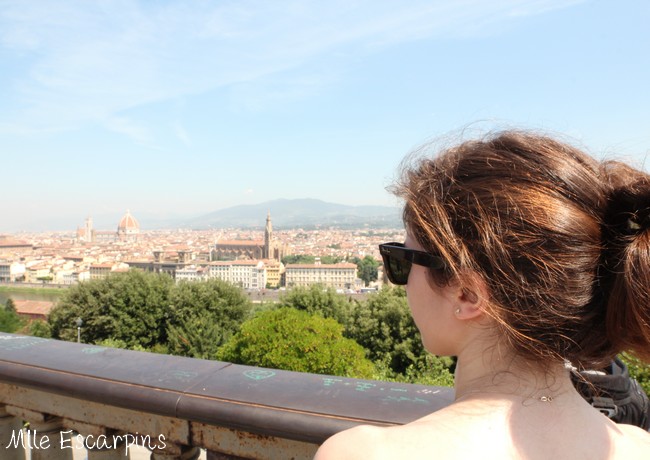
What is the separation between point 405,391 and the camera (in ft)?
4.20

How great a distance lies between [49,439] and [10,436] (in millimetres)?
217

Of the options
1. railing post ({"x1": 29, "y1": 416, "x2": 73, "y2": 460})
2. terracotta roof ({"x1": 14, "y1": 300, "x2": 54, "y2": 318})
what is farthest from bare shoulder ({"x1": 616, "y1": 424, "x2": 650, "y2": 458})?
terracotta roof ({"x1": 14, "y1": 300, "x2": 54, "y2": 318})

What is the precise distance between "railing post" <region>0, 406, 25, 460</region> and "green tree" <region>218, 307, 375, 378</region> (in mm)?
8673

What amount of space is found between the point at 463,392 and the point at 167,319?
24114 millimetres

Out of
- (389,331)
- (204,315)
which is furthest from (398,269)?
(204,315)

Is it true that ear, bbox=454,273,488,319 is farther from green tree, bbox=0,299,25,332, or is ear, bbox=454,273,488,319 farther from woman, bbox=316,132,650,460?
green tree, bbox=0,299,25,332

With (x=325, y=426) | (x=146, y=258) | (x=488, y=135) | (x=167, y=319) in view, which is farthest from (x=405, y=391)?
(x=146, y=258)

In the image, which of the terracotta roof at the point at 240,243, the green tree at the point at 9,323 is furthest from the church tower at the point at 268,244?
the green tree at the point at 9,323

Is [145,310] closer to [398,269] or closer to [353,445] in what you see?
[398,269]

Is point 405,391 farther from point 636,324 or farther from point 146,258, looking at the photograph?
point 146,258

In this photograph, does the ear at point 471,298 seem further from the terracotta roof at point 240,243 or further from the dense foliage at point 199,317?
the terracotta roof at point 240,243

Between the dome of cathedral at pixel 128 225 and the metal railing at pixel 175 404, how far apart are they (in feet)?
643

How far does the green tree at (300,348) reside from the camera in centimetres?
1062

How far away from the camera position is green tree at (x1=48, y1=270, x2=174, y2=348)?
22844 mm
